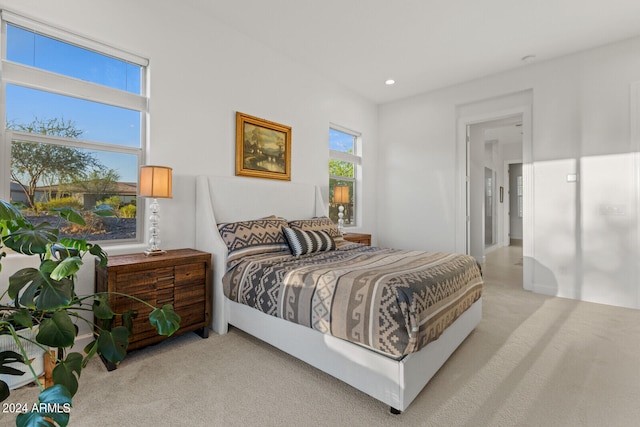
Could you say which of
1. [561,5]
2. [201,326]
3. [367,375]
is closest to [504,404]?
[367,375]

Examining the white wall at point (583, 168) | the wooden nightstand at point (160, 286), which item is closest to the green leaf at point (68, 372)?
the wooden nightstand at point (160, 286)

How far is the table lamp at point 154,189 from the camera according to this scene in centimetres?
241

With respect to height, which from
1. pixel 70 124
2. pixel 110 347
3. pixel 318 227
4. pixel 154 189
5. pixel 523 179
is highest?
pixel 70 124

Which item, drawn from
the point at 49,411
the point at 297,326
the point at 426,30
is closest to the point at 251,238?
the point at 297,326

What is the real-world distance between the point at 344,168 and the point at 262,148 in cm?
179

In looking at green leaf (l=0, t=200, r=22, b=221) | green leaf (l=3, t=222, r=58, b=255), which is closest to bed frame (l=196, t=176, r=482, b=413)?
green leaf (l=3, t=222, r=58, b=255)

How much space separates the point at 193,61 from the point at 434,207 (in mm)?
3871

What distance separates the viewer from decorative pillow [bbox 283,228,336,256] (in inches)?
114

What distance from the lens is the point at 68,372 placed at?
1065 mm

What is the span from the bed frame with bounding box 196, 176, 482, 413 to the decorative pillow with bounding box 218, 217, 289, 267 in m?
0.08

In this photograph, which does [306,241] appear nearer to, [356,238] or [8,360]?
[356,238]

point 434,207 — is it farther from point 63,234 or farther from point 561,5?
point 63,234

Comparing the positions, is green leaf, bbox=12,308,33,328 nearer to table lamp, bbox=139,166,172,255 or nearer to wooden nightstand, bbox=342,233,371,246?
table lamp, bbox=139,166,172,255

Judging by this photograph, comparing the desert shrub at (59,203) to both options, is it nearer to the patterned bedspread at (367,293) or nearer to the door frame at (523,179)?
the patterned bedspread at (367,293)
